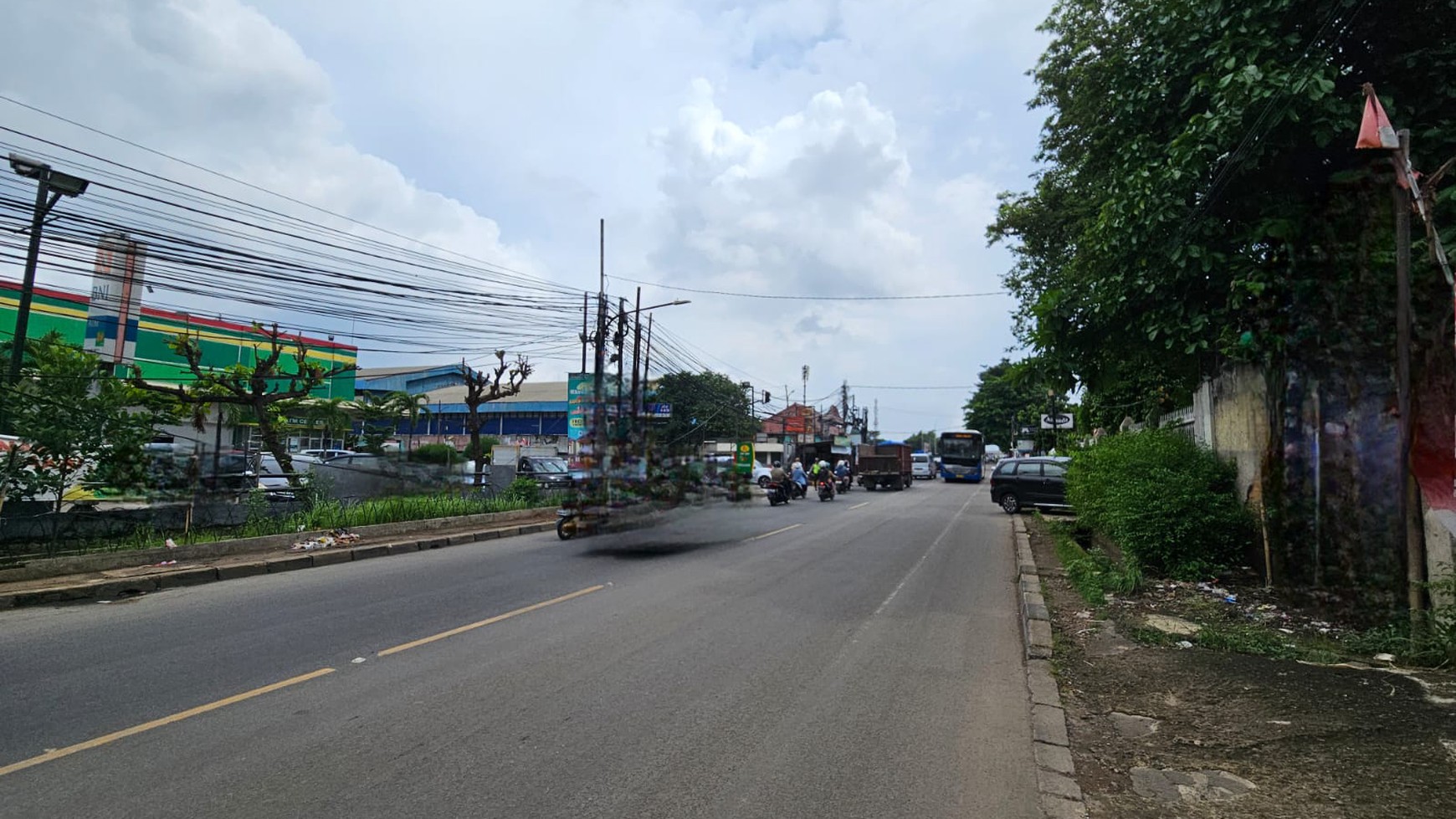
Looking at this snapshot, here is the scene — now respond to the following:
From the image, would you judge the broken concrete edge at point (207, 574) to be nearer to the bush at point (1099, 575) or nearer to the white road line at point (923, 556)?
the white road line at point (923, 556)

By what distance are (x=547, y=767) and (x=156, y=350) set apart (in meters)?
46.7

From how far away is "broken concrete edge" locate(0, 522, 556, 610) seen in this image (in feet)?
28.0

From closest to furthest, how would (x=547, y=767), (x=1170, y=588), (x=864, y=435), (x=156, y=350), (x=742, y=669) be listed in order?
(x=547, y=767) < (x=742, y=669) < (x=1170, y=588) < (x=156, y=350) < (x=864, y=435)

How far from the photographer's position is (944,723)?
4746 millimetres

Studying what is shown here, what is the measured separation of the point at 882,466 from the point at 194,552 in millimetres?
29601

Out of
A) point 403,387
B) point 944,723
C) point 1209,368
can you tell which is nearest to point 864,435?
point 403,387

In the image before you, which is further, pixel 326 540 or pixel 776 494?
pixel 776 494

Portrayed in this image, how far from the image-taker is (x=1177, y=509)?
341 inches

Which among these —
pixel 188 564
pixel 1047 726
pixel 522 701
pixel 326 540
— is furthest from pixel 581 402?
pixel 1047 726

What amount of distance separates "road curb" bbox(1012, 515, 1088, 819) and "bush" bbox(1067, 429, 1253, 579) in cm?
157

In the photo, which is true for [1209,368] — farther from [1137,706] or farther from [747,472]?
[747,472]

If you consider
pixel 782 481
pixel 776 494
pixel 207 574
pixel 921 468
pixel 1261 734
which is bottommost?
pixel 207 574

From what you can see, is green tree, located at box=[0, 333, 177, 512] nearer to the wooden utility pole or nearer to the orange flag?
the orange flag

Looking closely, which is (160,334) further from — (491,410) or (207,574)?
(207,574)
